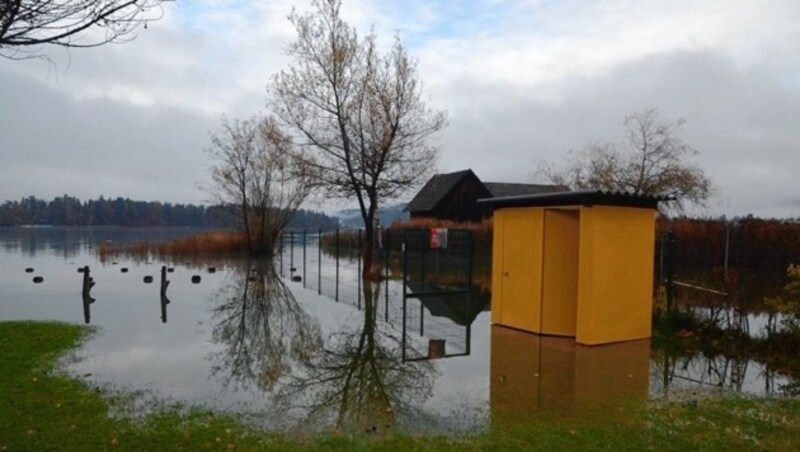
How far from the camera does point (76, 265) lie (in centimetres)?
2800

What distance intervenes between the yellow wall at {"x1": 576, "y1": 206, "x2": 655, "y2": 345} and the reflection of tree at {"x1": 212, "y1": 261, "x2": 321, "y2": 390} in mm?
4833

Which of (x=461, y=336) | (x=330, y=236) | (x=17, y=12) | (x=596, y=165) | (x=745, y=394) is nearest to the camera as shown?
(x=17, y=12)

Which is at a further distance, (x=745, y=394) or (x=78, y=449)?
(x=745, y=394)

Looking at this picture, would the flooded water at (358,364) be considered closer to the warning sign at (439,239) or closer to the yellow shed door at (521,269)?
the yellow shed door at (521,269)

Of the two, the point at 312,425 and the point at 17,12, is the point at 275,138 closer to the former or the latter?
the point at 312,425

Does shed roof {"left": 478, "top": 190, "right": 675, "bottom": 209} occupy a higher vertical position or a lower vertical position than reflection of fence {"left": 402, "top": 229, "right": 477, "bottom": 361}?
higher

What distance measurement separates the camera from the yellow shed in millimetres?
10078

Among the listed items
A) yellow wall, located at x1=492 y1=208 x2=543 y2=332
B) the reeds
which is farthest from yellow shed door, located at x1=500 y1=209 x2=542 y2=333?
the reeds

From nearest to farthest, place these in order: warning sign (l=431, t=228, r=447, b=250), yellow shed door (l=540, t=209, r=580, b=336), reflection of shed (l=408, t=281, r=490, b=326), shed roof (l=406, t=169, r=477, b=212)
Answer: yellow shed door (l=540, t=209, r=580, b=336), reflection of shed (l=408, t=281, r=490, b=326), warning sign (l=431, t=228, r=447, b=250), shed roof (l=406, t=169, r=477, b=212)

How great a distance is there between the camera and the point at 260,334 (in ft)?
37.2

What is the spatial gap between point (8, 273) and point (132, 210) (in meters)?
76.0

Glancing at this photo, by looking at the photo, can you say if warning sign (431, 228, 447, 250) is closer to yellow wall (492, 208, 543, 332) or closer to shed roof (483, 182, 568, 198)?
yellow wall (492, 208, 543, 332)

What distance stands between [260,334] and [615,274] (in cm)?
677

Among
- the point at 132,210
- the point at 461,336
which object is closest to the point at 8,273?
the point at 461,336
